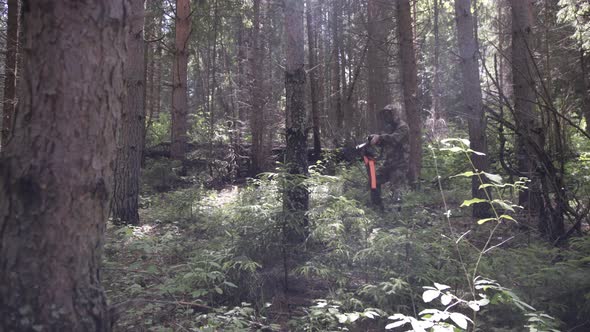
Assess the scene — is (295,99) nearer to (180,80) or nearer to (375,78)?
(180,80)

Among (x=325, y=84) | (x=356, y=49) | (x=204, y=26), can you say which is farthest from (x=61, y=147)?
(x=325, y=84)

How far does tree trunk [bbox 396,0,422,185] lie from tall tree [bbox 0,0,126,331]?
961cm

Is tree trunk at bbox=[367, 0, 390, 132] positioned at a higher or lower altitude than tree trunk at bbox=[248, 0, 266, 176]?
higher

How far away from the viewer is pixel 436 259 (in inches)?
189

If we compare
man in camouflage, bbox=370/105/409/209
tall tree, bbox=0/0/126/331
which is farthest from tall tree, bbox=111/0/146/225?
tall tree, bbox=0/0/126/331

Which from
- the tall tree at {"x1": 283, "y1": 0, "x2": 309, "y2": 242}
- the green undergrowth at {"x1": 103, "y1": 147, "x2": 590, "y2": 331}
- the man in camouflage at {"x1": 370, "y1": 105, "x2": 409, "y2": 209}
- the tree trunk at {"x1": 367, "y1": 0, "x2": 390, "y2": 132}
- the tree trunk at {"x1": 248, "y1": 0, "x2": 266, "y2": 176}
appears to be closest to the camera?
the green undergrowth at {"x1": 103, "y1": 147, "x2": 590, "y2": 331}

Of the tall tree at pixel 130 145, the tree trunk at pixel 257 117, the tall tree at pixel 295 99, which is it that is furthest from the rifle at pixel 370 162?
the tree trunk at pixel 257 117

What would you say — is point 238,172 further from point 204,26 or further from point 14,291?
point 14,291

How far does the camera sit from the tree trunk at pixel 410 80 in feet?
36.2

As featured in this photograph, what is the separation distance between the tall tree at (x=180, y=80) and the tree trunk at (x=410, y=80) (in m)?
7.32

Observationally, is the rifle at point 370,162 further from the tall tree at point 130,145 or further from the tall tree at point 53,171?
the tall tree at point 53,171

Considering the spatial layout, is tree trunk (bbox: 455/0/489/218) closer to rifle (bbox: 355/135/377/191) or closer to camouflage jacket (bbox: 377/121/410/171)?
camouflage jacket (bbox: 377/121/410/171)

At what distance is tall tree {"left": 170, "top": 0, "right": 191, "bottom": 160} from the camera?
1455 cm

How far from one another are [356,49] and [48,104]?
68.6 feet
